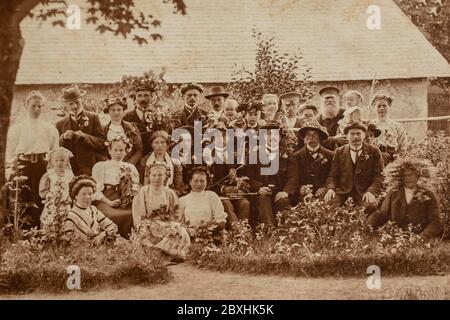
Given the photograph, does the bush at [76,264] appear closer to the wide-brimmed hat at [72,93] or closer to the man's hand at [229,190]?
the man's hand at [229,190]

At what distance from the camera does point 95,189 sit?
22.9 ft

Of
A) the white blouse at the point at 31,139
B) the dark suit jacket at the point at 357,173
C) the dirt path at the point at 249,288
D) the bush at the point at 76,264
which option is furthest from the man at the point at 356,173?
the white blouse at the point at 31,139

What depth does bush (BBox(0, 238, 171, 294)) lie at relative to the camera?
674cm

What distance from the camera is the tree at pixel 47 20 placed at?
646 cm

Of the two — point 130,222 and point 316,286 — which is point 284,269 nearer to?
point 316,286

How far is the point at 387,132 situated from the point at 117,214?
309cm

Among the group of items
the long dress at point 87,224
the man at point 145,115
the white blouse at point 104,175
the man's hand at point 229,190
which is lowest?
the long dress at point 87,224

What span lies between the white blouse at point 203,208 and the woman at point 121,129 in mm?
726

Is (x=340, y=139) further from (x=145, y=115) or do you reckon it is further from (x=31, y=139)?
(x=31, y=139)

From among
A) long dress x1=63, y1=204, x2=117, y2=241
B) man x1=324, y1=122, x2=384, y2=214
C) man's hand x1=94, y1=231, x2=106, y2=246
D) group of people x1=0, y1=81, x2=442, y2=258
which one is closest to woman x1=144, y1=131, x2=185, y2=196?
group of people x1=0, y1=81, x2=442, y2=258

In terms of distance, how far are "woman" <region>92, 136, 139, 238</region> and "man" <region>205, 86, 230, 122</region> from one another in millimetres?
996

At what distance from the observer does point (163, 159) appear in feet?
23.0

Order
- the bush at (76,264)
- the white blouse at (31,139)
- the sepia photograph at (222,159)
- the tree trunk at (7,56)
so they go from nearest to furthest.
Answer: the tree trunk at (7,56) < the bush at (76,264) < the sepia photograph at (222,159) < the white blouse at (31,139)

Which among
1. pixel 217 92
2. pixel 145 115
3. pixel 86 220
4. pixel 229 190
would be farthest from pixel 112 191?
pixel 217 92
